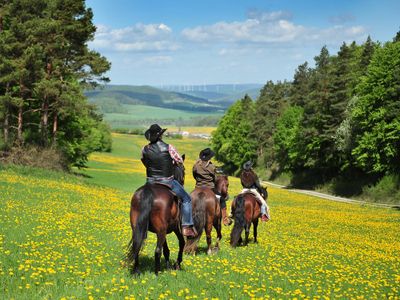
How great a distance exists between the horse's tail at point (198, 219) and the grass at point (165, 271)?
435mm

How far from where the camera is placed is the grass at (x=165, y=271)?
8812 mm

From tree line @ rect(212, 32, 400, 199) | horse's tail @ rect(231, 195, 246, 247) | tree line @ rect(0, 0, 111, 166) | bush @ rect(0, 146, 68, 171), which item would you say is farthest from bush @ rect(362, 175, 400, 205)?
horse's tail @ rect(231, 195, 246, 247)

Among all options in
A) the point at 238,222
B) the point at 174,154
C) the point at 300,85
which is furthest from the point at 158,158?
the point at 300,85

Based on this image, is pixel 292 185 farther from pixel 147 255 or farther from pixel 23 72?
pixel 147 255

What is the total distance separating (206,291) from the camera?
9125mm

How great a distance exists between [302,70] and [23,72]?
2727 inches

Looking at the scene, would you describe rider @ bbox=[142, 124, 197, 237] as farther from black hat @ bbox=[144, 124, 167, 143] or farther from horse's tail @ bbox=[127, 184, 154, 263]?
horse's tail @ bbox=[127, 184, 154, 263]

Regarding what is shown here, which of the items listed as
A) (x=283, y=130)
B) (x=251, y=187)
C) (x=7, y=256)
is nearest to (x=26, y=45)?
(x=251, y=187)

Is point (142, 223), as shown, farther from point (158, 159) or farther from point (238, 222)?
point (238, 222)

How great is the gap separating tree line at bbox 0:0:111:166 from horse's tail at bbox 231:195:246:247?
1018 inches

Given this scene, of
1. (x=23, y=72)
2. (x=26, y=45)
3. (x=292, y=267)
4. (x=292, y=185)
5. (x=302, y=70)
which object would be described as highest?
(x=302, y=70)

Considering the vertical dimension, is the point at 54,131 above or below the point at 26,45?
below

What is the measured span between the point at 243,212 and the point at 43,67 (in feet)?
96.7

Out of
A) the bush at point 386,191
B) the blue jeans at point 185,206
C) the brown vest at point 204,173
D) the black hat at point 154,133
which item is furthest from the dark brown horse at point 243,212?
the bush at point 386,191
